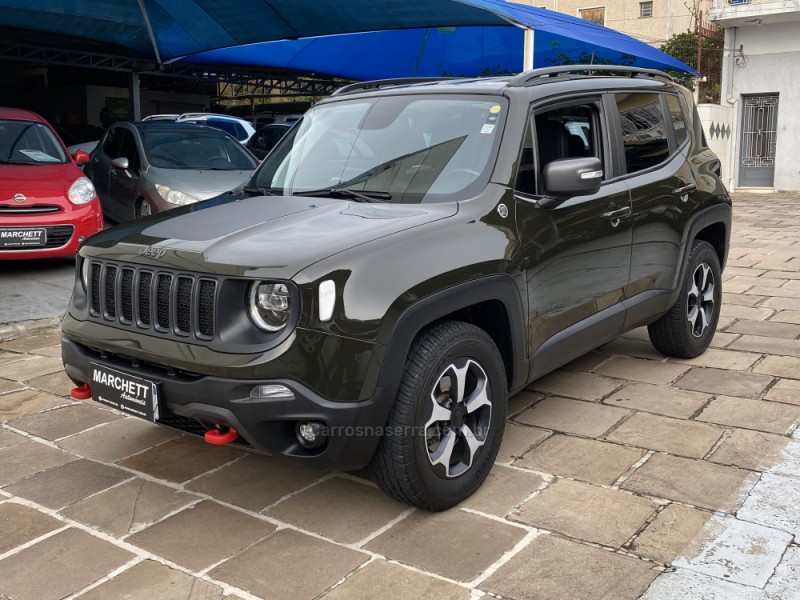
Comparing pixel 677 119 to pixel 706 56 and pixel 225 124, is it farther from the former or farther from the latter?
pixel 706 56

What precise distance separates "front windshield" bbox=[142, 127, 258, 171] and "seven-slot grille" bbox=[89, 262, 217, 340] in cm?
652

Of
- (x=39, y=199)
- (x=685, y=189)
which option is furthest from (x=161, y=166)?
(x=685, y=189)

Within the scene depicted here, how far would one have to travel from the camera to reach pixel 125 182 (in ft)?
32.0

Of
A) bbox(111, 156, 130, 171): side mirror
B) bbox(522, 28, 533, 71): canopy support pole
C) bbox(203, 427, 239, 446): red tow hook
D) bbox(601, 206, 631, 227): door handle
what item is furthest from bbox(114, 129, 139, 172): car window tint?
bbox(203, 427, 239, 446): red tow hook

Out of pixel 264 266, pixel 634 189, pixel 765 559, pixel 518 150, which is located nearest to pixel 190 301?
pixel 264 266

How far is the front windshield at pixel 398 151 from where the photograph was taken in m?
3.65

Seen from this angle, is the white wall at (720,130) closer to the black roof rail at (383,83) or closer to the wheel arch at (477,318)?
the black roof rail at (383,83)

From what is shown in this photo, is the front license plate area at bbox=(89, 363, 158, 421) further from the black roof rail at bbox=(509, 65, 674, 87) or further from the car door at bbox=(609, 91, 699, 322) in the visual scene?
the car door at bbox=(609, 91, 699, 322)

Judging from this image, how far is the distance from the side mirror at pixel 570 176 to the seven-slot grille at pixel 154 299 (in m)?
1.56

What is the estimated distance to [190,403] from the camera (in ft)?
9.83

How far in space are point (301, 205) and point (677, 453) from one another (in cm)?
210

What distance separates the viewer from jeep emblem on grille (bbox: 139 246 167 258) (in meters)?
3.19

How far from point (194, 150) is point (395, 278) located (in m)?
7.77

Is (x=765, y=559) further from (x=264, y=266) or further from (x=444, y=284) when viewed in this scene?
(x=264, y=266)
